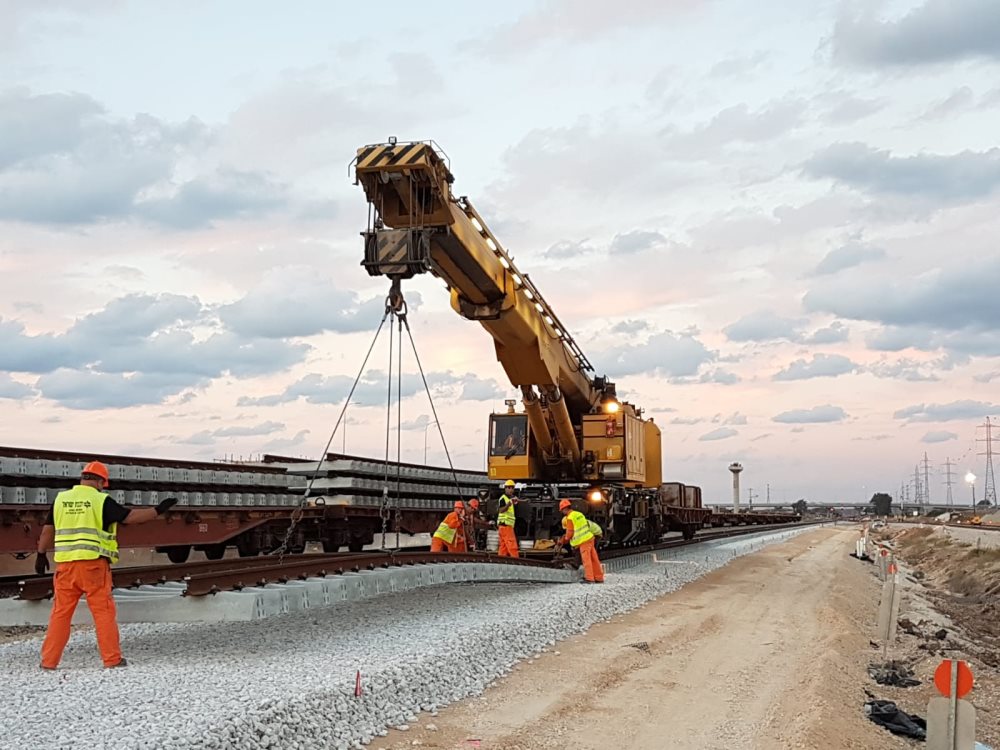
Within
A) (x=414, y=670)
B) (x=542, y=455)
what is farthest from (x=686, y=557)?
(x=414, y=670)

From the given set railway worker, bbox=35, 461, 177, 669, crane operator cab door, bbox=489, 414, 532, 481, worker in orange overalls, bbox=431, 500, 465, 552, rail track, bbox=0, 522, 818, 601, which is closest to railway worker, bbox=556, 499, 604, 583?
worker in orange overalls, bbox=431, 500, 465, 552

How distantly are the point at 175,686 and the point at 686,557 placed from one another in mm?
19020

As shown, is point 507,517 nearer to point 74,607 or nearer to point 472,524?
point 472,524

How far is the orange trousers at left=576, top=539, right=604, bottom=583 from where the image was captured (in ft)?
52.4

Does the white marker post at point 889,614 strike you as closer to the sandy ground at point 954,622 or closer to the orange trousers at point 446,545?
the sandy ground at point 954,622

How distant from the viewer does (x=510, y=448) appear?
1923 cm

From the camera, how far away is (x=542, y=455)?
19.4m

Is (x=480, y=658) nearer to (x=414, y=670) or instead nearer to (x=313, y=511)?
(x=414, y=670)

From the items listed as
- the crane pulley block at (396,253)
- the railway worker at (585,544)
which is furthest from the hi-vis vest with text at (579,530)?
the crane pulley block at (396,253)

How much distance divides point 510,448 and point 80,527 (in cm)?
1222

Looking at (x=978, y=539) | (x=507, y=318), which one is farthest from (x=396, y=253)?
(x=978, y=539)

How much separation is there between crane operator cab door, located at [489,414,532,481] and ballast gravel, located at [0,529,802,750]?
6350mm

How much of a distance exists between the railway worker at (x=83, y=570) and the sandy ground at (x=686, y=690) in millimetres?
2644

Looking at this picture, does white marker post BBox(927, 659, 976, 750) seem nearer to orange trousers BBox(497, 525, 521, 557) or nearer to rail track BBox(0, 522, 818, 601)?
rail track BBox(0, 522, 818, 601)
